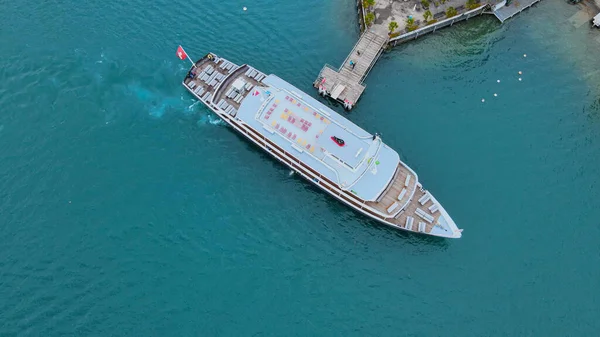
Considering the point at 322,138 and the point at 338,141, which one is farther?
the point at 322,138

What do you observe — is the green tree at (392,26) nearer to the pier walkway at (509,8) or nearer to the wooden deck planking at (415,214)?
the pier walkway at (509,8)

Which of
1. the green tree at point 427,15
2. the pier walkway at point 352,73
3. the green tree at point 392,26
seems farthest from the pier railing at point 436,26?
the pier walkway at point 352,73

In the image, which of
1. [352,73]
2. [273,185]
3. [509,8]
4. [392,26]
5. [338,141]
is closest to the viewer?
[338,141]

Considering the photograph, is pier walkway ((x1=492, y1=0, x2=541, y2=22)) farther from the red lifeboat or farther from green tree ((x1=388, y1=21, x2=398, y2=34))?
the red lifeboat

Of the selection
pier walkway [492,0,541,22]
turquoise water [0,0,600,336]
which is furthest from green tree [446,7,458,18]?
pier walkway [492,0,541,22]

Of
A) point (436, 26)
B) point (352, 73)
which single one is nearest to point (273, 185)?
point (352, 73)

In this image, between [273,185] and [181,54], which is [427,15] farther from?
[181,54]
